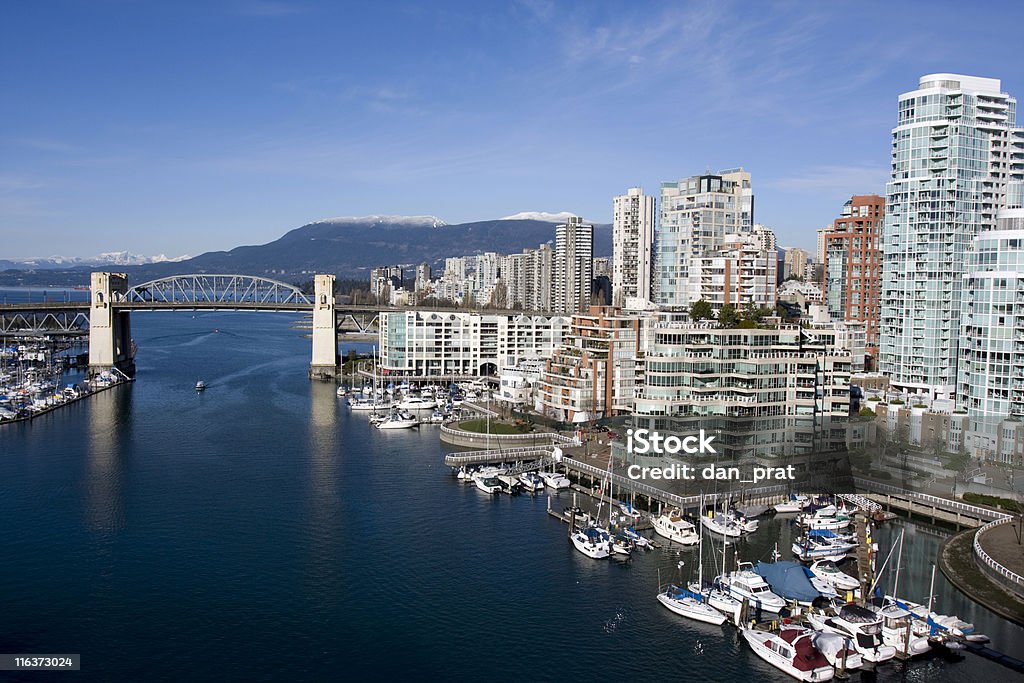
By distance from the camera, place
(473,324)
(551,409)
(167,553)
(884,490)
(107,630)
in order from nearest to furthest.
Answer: (107,630) < (167,553) < (884,490) < (551,409) < (473,324)

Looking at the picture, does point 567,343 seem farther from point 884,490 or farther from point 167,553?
point 167,553

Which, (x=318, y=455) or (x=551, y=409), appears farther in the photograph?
(x=551, y=409)

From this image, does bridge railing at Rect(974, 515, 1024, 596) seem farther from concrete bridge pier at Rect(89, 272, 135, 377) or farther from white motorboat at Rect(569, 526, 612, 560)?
concrete bridge pier at Rect(89, 272, 135, 377)

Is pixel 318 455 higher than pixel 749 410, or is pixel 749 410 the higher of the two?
pixel 749 410

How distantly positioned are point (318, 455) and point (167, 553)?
27.6 ft

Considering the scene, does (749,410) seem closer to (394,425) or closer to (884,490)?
(884,490)

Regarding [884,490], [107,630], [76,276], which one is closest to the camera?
[107,630]

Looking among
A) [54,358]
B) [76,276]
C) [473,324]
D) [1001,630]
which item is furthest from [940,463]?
[76,276]

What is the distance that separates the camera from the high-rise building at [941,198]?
84.4 ft

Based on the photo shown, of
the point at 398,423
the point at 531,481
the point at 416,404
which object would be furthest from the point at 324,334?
the point at 531,481

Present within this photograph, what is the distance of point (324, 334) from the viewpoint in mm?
43812

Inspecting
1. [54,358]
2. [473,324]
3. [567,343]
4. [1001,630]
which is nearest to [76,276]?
[54,358]

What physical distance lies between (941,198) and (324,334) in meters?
28.3

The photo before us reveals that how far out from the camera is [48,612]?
13.1 m
